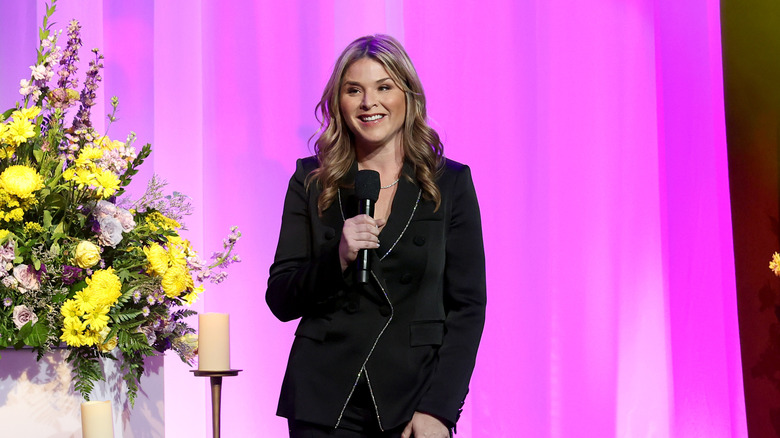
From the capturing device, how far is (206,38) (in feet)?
11.1

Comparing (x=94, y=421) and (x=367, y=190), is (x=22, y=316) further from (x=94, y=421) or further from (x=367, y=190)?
(x=367, y=190)

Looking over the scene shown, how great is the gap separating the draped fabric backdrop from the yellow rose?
1.76m

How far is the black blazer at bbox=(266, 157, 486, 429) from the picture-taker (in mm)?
1607

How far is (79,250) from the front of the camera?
148 centimetres

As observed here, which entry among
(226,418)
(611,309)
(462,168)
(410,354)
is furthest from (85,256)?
(611,309)

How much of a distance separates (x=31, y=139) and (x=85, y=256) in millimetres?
274

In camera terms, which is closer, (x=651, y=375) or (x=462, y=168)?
(x=462, y=168)

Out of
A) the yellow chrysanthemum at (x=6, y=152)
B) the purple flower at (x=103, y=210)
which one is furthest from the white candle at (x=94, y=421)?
the yellow chrysanthemum at (x=6, y=152)

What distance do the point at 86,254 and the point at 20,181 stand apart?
164 mm

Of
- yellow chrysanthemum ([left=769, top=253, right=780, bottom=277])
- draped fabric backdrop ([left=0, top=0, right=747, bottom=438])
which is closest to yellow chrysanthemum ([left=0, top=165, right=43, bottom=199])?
draped fabric backdrop ([left=0, top=0, right=747, bottom=438])

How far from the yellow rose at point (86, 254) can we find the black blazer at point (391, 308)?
1.19 ft

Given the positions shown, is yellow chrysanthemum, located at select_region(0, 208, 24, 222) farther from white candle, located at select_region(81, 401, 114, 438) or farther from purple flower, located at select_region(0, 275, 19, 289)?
white candle, located at select_region(81, 401, 114, 438)

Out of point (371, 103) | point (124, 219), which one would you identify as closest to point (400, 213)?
point (371, 103)

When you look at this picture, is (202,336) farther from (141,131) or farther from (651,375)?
(651,375)
